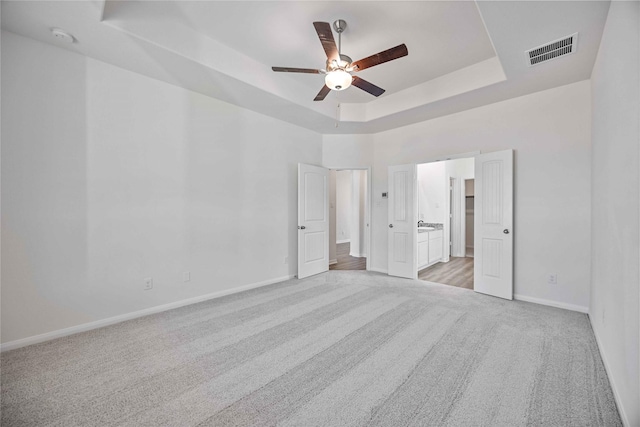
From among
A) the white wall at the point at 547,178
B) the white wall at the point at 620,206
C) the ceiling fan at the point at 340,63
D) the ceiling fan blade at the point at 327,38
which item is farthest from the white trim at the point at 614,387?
the ceiling fan blade at the point at 327,38

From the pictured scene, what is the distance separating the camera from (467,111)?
4.20m

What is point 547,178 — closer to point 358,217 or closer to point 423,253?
point 423,253

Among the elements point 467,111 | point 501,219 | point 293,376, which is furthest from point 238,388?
point 467,111

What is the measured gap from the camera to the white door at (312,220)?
4.85m

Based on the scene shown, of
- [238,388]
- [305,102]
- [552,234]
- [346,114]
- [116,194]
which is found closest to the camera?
[238,388]

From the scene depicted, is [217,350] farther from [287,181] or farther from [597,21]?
[597,21]

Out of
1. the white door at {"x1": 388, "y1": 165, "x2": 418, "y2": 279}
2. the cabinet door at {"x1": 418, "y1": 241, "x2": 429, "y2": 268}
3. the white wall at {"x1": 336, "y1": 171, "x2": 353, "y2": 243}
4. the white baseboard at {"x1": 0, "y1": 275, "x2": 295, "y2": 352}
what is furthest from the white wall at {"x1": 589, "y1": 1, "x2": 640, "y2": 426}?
the white wall at {"x1": 336, "y1": 171, "x2": 353, "y2": 243}

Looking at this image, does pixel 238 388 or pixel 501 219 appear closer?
pixel 238 388

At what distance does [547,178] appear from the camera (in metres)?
3.47

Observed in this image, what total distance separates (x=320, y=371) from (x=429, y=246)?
14.5 ft

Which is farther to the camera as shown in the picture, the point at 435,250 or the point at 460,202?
the point at 460,202

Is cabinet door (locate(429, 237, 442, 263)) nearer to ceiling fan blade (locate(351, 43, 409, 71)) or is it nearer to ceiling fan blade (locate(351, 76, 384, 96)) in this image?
ceiling fan blade (locate(351, 76, 384, 96))

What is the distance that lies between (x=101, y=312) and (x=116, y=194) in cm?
126

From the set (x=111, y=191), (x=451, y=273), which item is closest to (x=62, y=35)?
(x=111, y=191)
